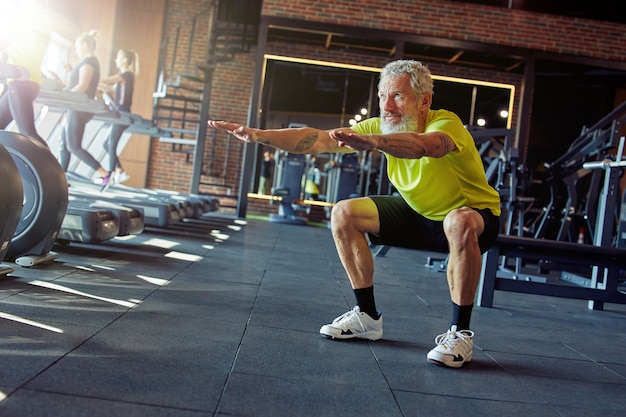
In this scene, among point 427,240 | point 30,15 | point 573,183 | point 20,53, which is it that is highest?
point 30,15

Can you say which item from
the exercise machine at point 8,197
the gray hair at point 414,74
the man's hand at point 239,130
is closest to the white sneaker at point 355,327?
the man's hand at point 239,130

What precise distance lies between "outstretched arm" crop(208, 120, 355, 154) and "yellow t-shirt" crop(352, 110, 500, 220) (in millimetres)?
229

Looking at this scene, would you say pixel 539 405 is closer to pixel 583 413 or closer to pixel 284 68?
pixel 583 413

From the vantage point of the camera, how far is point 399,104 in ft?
8.38

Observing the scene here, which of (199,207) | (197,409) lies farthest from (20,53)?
(197,409)

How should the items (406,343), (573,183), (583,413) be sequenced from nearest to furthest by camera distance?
(583,413)
(406,343)
(573,183)

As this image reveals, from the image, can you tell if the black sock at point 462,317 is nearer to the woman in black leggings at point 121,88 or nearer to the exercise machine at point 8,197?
the exercise machine at point 8,197

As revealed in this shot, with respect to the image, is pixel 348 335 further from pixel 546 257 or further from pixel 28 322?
pixel 546 257

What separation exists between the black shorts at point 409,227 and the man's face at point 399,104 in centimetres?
36

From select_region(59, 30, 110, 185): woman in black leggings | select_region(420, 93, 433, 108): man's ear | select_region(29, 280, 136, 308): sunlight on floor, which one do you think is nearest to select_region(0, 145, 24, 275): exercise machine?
select_region(29, 280, 136, 308): sunlight on floor

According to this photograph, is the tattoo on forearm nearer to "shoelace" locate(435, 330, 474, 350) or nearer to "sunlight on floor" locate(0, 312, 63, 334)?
"shoelace" locate(435, 330, 474, 350)

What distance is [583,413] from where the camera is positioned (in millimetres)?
1967

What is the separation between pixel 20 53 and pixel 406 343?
20.5 ft

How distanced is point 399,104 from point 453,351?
37.7 inches
